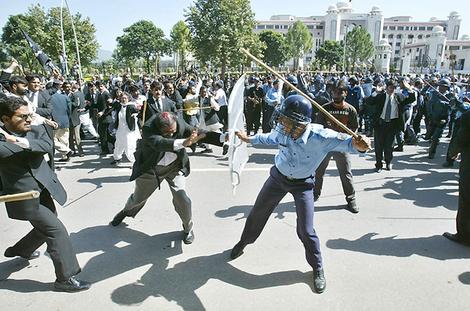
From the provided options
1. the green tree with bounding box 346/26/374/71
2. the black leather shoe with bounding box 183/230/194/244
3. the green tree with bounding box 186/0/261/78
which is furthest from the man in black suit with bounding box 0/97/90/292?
the green tree with bounding box 346/26/374/71

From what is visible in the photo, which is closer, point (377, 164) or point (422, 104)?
point (377, 164)

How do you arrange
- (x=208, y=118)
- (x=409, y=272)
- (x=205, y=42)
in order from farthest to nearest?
(x=205, y=42) → (x=208, y=118) → (x=409, y=272)

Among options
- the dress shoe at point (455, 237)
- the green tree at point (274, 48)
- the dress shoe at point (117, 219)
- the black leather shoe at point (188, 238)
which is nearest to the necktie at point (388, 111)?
the dress shoe at point (455, 237)

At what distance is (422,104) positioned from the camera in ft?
36.3

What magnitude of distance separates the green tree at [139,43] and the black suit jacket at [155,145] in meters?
66.3

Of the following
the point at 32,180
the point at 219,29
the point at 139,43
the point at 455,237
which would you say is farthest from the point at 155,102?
the point at 139,43

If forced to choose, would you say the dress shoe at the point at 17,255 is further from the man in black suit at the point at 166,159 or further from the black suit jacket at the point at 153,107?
the black suit jacket at the point at 153,107

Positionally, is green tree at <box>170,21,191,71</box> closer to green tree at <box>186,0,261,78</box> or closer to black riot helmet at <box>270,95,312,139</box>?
green tree at <box>186,0,261,78</box>

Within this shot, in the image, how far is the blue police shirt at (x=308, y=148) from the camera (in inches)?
121

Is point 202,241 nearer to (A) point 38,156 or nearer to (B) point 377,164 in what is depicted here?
(A) point 38,156

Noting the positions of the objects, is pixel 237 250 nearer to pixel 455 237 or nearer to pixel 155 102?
pixel 455 237

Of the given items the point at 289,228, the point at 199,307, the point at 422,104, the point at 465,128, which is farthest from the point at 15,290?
the point at 422,104

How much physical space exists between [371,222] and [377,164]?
2840 millimetres

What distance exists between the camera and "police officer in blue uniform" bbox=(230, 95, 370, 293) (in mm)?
3082
